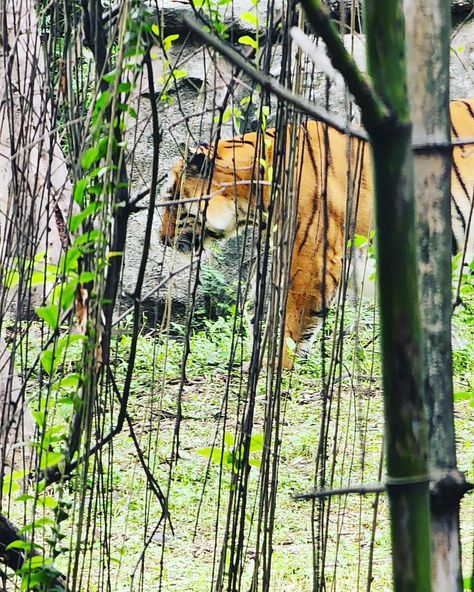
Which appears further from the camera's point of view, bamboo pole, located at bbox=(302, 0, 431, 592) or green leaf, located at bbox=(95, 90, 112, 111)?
green leaf, located at bbox=(95, 90, 112, 111)

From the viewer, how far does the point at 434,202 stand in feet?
2.30

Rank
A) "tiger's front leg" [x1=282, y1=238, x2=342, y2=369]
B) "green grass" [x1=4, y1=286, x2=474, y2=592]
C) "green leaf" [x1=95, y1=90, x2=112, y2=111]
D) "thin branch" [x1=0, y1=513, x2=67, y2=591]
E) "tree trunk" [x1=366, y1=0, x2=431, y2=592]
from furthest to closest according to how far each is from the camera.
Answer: "tiger's front leg" [x1=282, y1=238, x2=342, y2=369]
"green grass" [x1=4, y1=286, x2=474, y2=592]
"thin branch" [x1=0, y1=513, x2=67, y2=591]
"green leaf" [x1=95, y1=90, x2=112, y2=111]
"tree trunk" [x1=366, y1=0, x2=431, y2=592]

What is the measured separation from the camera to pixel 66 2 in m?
1.30

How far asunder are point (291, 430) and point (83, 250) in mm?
2445

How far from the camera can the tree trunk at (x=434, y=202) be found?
2.23ft

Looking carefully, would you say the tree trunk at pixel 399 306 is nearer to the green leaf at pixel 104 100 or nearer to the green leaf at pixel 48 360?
the green leaf at pixel 104 100

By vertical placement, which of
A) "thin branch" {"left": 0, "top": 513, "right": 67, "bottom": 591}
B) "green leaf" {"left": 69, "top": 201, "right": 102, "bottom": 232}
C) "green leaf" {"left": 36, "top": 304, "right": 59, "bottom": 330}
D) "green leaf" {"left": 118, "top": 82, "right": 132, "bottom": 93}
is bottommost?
"thin branch" {"left": 0, "top": 513, "right": 67, "bottom": 591}

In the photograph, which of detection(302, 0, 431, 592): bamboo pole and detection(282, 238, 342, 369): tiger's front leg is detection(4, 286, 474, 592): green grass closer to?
detection(282, 238, 342, 369): tiger's front leg

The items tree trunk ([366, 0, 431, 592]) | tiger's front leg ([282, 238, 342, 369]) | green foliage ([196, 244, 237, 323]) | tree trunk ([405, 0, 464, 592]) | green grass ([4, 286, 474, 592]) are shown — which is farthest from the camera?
green foliage ([196, 244, 237, 323])

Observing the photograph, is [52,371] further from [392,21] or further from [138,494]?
[138,494]

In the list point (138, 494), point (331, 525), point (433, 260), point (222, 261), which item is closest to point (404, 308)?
point (433, 260)

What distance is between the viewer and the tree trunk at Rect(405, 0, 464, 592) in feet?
2.23

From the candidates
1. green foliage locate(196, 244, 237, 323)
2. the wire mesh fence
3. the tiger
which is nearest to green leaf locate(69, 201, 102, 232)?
the wire mesh fence

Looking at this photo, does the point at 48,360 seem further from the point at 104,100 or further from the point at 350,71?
the point at 350,71
